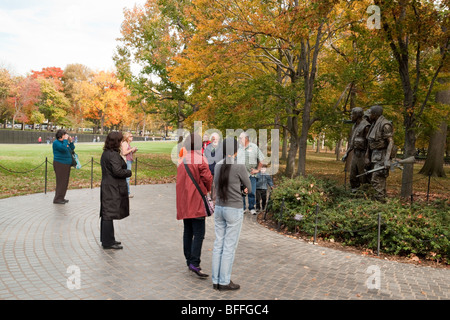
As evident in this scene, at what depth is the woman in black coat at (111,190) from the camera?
5961 mm

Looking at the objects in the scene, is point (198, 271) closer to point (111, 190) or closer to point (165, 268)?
point (165, 268)

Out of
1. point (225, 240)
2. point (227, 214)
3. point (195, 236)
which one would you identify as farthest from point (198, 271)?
point (227, 214)

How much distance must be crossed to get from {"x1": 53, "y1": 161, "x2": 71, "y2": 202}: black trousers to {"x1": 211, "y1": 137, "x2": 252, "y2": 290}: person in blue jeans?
6.90 meters

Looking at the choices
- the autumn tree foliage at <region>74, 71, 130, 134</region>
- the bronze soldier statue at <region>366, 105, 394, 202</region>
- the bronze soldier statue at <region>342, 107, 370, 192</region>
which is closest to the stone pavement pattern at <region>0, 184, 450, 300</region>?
the bronze soldier statue at <region>366, 105, 394, 202</region>

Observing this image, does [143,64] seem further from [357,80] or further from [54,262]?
[54,262]

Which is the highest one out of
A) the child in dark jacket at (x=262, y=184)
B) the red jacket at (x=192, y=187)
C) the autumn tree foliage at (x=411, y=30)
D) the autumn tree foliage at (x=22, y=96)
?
the autumn tree foliage at (x=22, y=96)

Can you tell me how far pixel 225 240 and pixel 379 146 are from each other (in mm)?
5567

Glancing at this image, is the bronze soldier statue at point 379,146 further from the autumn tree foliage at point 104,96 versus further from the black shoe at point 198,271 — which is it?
the autumn tree foliage at point 104,96

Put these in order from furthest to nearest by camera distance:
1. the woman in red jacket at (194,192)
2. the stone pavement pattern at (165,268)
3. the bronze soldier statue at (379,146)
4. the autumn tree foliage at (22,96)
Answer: the autumn tree foliage at (22,96), the bronze soldier statue at (379,146), the woman in red jacket at (194,192), the stone pavement pattern at (165,268)

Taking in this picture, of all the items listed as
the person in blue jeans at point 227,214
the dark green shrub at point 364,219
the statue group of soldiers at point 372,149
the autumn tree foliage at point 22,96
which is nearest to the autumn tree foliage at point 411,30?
the statue group of soldiers at point 372,149

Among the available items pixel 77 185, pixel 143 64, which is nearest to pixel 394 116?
pixel 77 185

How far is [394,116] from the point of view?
1449 cm

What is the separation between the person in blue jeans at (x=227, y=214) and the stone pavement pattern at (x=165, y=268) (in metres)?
0.26
